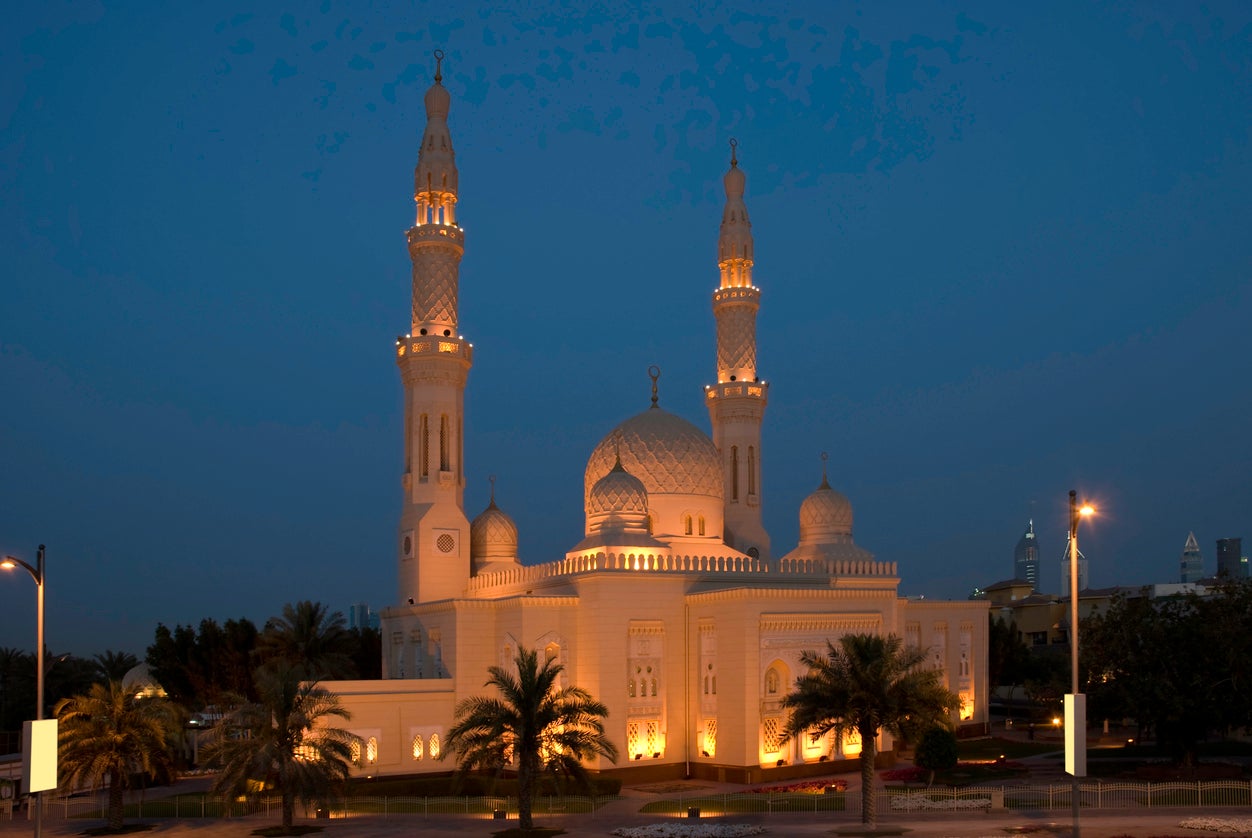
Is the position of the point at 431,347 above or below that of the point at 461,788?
above

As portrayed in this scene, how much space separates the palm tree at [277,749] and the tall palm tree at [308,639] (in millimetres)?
17116

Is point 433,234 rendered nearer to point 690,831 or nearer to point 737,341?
point 737,341

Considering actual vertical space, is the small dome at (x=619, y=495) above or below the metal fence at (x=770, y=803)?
above

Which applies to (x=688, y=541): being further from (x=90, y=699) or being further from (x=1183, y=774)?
(x=90, y=699)

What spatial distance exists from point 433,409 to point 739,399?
1227 cm

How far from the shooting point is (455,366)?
141ft

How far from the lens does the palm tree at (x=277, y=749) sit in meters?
26.0

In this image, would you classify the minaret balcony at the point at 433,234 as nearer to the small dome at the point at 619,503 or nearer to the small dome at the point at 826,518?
the small dome at the point at 619,503

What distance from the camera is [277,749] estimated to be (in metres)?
26.1

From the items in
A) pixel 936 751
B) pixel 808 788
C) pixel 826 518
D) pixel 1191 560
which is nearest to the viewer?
pixel 808 788

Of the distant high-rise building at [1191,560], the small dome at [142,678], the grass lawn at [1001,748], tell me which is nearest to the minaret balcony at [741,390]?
the grass lawn at [1001,748]

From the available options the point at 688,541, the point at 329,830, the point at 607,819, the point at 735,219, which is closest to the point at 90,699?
the point at 329,830

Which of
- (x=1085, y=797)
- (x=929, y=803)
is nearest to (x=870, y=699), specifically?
(x=929, y=803)

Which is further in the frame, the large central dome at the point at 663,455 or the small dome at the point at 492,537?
the small dome at the point at 492,537
